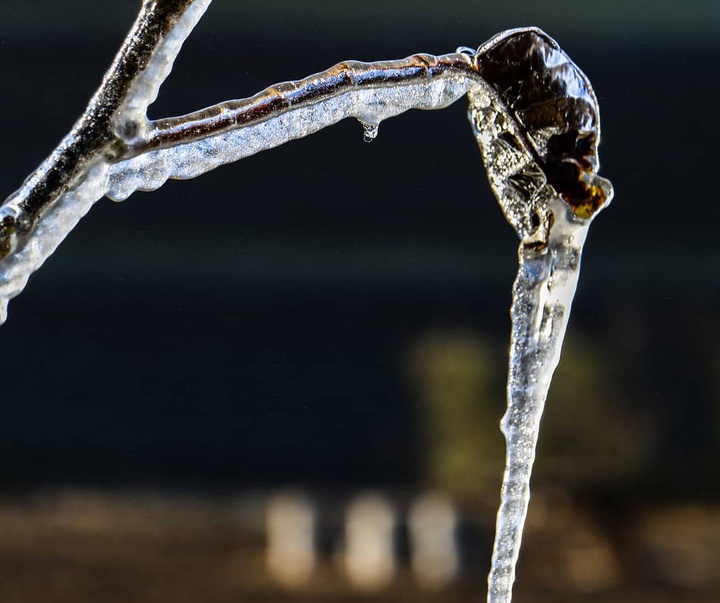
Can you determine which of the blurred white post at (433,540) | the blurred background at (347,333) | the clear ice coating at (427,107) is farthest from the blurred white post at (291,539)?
the clear ice coating at (427,107)

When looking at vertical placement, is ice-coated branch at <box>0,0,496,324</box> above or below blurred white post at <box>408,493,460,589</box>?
below

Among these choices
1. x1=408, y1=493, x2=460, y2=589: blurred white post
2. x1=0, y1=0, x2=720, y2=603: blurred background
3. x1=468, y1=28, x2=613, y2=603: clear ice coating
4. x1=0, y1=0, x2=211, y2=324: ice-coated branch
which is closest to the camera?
x1=0, y1=0, x2=211, y2=324: ice-coated branch

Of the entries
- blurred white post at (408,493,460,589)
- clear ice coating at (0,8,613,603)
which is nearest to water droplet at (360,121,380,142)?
clear ice coating at (0,8,613,603)

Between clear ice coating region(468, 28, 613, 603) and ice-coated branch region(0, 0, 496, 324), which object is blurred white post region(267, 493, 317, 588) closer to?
clear ice coating region(468, 28, 613, 603)

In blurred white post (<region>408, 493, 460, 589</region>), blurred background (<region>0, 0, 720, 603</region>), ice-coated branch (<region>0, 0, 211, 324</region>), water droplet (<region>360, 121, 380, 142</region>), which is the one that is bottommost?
ice-coated branch (<region>0, 0, 211, 324</region>)

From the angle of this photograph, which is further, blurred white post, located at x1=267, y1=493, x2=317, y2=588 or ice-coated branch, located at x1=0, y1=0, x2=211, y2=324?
blurred white post, located at x1=267, y1=493, x2=317, y2=588

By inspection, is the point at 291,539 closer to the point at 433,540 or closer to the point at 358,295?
the point at 433,540

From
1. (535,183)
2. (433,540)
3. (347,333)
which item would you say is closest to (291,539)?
(433,540)
